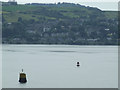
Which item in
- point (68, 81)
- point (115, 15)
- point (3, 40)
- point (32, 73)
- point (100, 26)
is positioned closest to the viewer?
point (68, 81)

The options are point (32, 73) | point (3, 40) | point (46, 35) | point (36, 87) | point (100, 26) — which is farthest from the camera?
point (100, 26)

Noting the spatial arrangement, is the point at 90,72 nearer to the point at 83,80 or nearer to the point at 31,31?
the point at 83,80

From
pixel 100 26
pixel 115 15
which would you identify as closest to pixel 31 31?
pixel 100 26

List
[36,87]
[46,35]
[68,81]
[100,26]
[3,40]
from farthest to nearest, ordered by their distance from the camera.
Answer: [100,26], [46,35], [3,40], [68,81], [36,87]

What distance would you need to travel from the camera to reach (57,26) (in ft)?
→ 582

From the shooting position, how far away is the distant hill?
163500 millimetres

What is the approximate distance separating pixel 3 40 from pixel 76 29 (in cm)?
2781

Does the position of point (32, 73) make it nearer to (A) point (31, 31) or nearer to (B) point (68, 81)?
(B) point (68, 81)

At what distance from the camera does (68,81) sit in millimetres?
46156

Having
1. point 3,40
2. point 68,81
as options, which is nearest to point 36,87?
point 68,81

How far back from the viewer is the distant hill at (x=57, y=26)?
164 m

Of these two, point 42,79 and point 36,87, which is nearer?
point 36,87

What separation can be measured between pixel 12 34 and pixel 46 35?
43.9 feet

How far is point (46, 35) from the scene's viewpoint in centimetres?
17100
